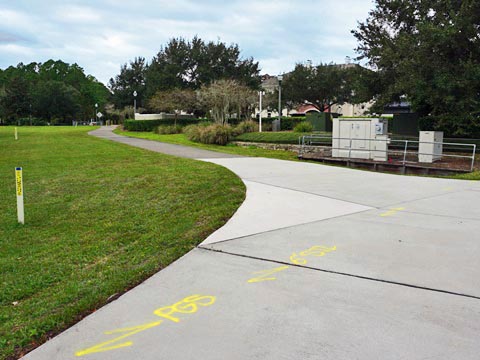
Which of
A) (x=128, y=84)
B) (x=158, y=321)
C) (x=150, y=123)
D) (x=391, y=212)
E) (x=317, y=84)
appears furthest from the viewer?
(x=128, y=84)

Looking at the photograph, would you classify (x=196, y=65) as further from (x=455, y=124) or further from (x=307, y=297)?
(x=307, y=297)

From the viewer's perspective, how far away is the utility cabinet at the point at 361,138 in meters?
17.1

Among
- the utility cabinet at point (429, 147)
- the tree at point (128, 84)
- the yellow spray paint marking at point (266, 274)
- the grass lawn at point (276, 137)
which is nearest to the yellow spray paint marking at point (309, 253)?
the yellow spray paint marking at point (266, 274)

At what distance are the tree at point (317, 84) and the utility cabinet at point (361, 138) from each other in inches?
1397

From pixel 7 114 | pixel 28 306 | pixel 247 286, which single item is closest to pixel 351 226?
pixel 247 286

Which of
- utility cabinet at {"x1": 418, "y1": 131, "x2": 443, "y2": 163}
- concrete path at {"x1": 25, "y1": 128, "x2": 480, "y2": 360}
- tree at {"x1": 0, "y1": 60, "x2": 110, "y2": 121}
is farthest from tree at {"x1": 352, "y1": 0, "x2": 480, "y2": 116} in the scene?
tree at {"x1": 0, "y1": 60, "x2": 110, "y2": 121}

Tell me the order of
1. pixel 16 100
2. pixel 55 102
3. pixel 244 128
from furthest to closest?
pixel 55 102 → pixel 16 100 → pixel 244 128

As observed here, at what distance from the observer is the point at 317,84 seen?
2073 inches

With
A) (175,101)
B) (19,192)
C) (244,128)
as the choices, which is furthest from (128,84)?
(19,192)

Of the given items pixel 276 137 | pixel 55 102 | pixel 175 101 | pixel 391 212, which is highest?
pixel 55 102

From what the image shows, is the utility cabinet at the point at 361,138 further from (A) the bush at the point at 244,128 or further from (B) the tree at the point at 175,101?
(B) the tree at the point at 175,101

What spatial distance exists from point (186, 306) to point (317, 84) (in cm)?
5170

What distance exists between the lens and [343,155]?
18.5m

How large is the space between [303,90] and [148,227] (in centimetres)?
4899
